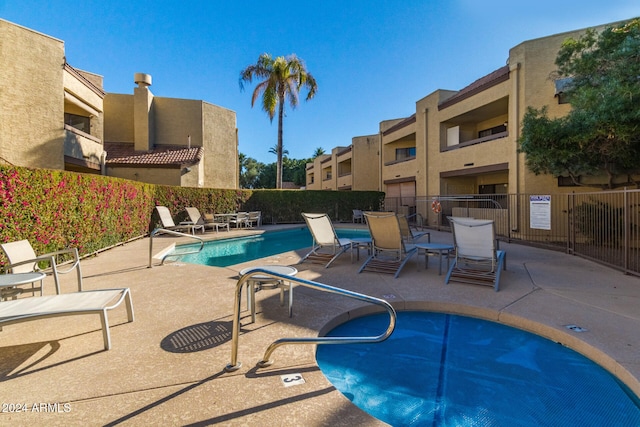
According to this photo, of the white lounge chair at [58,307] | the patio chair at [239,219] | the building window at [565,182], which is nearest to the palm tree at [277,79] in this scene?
the patio chair at [239,219]

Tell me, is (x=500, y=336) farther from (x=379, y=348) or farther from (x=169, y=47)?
(x=169, y=47)

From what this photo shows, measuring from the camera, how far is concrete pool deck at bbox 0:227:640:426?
204 cm

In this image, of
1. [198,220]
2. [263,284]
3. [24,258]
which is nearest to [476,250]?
[263,284]

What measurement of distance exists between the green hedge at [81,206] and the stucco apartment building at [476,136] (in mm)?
12033

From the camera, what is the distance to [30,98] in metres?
11.8

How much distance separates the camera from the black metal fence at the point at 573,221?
729 cm

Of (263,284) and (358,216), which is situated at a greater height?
(358,216)

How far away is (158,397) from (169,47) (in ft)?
65.0

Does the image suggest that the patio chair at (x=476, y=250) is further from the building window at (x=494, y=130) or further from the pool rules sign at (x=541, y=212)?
the building window at (x=494, y=130)

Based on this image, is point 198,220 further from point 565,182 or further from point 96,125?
point 565,182

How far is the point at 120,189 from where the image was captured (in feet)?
31.9

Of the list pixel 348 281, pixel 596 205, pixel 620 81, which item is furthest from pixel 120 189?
pixel 620 81

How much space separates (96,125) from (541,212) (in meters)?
21.3

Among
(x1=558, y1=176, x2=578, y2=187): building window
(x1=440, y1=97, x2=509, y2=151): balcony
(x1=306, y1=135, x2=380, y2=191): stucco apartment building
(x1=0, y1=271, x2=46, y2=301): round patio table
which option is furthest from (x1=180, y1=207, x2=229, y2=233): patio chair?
(x1=306, y1=135, x2=380, y2=191): stucco apartment building
